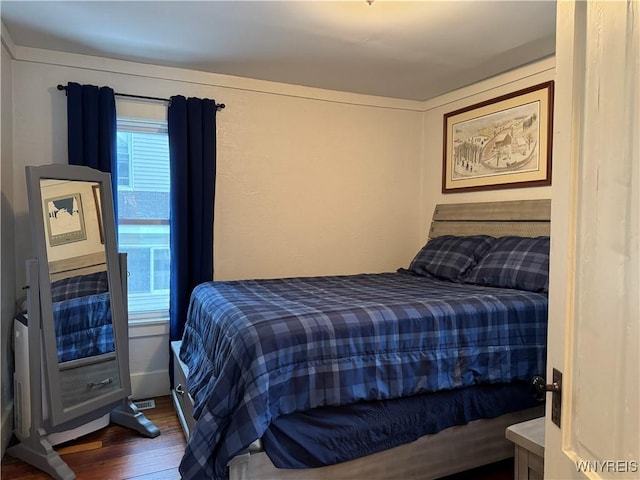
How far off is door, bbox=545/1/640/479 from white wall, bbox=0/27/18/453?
8.79 feet

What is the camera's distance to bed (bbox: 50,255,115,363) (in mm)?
2371

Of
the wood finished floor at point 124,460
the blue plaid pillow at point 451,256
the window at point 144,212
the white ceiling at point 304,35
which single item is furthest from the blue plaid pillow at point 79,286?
the blue plaid pillow at point 451,256

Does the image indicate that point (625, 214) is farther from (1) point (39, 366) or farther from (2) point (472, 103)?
(2) point (472, 103)

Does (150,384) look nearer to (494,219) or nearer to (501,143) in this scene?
(494,219)

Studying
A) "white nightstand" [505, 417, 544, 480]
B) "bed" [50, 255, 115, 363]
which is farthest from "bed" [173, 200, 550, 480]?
"bed" [50, 255, 115, 363]

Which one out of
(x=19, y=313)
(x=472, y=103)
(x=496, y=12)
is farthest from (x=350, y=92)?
(x=19, y=313)

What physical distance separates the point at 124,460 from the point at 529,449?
1.95 metres

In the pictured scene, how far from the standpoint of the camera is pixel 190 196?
312cm

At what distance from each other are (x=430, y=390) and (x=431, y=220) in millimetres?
2209

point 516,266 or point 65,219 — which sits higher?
point 65,219

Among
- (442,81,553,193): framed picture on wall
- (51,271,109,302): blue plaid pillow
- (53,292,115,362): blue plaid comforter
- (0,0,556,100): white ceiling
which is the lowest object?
(53,292,115,362): blue plaid comforter

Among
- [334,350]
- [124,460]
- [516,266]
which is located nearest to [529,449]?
[334,350]

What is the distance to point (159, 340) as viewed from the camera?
3.16m

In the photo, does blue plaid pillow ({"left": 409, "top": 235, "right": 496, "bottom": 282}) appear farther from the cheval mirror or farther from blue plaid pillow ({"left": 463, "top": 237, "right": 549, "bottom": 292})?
the cheval mirror
